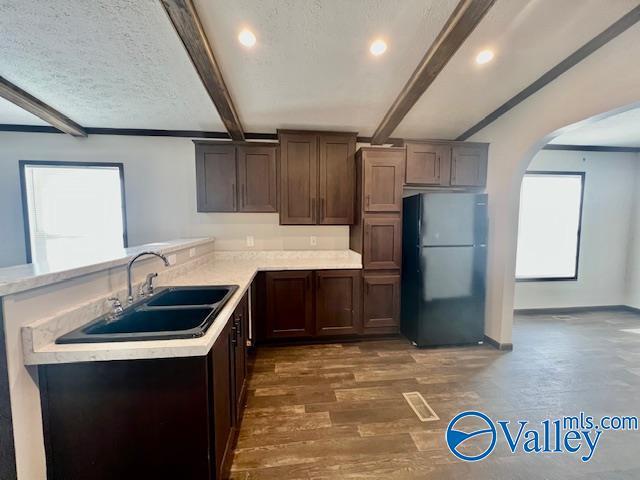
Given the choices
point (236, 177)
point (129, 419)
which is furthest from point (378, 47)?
point (129, 419)

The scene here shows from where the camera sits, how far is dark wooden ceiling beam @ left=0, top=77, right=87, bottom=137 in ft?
7.38

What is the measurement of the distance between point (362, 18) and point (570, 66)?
1.89 metres

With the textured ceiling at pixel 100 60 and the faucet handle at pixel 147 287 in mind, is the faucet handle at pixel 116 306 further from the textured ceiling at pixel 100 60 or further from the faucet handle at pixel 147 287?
the textured ceiling at pixel 100 60

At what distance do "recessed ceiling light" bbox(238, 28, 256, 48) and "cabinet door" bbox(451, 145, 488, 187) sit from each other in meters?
2.47

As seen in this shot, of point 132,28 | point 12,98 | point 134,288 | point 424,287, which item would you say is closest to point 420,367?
point 424,287

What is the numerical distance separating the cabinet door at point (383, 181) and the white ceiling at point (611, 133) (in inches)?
68.5

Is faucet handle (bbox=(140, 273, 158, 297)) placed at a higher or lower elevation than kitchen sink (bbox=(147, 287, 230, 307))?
higher

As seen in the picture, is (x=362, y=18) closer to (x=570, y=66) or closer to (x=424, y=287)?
(x=570, y=66)

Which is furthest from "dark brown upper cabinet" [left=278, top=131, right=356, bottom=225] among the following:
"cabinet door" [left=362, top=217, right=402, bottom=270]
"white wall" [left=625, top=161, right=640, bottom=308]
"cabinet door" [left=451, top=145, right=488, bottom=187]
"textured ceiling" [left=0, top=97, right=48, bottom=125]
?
"white wall" [left=625, top=161, right=640, bottom=308]

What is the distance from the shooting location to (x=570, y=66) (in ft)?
7.40

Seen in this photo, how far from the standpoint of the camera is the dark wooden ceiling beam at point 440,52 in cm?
175

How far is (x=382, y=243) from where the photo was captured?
10.1 ft

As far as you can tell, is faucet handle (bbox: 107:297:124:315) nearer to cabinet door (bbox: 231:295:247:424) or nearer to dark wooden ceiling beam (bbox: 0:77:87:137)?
cabinet door (bbox: 231:295:247:424)

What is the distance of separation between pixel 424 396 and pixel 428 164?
2.44 meters
